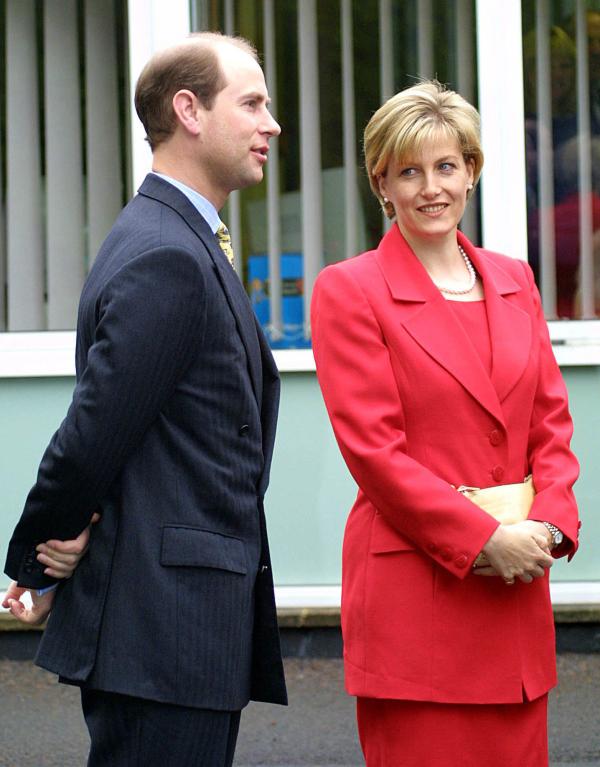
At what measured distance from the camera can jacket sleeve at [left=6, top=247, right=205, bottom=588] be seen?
230 cm

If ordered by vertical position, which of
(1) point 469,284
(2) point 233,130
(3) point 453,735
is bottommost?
(3) point 453,735

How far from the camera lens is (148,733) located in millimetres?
2389

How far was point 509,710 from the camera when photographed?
2916mm

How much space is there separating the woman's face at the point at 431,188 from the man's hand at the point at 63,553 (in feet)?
3.51

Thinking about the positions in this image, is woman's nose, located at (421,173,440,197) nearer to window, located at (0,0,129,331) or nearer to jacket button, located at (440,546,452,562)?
jacket button, located at (440,546,452,562)

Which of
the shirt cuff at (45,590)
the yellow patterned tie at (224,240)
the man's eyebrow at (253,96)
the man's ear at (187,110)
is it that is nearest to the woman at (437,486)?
the yellow patterned tie at (224,240)

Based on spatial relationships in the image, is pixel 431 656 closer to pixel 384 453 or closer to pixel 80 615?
pixel 384 453

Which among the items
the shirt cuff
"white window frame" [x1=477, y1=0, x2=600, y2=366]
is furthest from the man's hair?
"white window frame" [x1=477, y1=0, x2=600, y2=366]

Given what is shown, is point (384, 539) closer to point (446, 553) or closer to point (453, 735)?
point (446, 553)

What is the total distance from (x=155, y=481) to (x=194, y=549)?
0.45 feet

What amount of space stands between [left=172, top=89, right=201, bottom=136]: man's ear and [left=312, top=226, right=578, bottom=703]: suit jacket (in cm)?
58

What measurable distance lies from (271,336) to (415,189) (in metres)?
3.04

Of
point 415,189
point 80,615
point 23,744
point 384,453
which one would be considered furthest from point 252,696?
point 23,744

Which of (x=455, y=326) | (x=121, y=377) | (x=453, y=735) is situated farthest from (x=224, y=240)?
(x=453, y=735)
